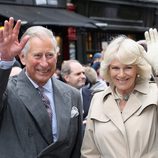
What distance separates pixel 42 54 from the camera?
134 inches

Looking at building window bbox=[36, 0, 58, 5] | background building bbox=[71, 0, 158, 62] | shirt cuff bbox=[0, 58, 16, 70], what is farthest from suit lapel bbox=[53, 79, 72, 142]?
background building bbox=[71, 0, 158, 62]

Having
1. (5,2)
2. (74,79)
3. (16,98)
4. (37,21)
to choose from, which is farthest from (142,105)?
(5,2)

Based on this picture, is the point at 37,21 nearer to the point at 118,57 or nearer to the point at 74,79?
the point at 74,79

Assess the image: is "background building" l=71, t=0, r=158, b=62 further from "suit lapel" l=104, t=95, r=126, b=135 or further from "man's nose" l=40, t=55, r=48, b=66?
"man's nose" l=40, t=55, r=48, b=66

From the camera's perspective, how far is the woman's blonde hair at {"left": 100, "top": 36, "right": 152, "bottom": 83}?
11.5ft

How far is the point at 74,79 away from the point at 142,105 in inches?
126

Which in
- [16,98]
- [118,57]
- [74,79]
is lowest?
[74,79]

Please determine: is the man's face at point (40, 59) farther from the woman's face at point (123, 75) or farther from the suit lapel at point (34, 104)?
the woman's face at point (123, 75)

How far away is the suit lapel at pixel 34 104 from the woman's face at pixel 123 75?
58 cm

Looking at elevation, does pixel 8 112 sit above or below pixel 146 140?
above

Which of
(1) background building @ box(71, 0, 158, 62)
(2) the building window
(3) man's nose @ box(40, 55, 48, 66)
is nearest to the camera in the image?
(3) man's nose @ box(40, 55, 48, 66)

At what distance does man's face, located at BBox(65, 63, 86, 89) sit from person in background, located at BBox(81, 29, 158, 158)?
288 cm

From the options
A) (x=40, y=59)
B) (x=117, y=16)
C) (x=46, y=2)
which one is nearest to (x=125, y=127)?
(x=40, y=59)

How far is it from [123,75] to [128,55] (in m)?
0.15
